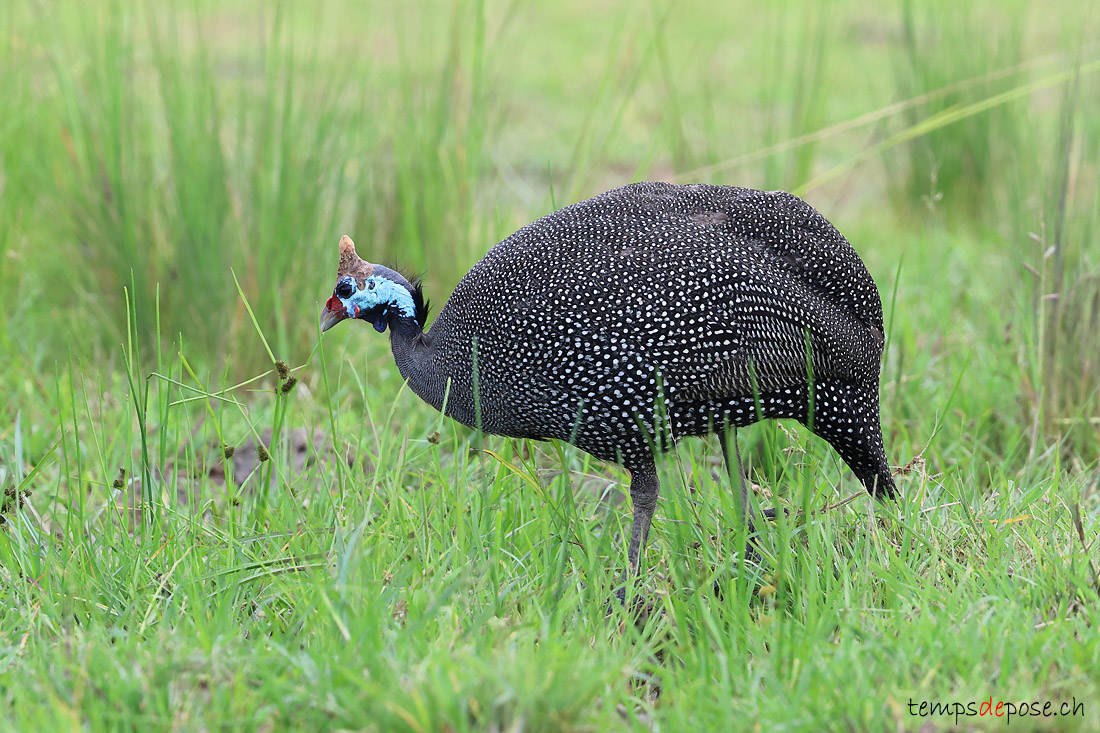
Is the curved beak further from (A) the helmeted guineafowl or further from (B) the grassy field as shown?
(B) the grassy field

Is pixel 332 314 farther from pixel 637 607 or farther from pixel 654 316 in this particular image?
pixel 637 607

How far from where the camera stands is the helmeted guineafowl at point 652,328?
2.54 metres

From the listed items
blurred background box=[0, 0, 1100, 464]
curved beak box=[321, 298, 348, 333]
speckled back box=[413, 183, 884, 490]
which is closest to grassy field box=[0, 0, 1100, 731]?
blurred background box=[0, 0, 1100, 464]

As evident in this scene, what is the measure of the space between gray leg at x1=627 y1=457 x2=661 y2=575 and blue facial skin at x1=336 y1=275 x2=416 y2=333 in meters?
0.76

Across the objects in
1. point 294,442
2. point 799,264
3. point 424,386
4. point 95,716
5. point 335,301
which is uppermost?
point 799,264

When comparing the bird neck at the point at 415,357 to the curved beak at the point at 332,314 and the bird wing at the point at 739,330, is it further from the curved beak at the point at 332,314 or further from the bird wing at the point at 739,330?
the bird wing at the point at 739,330

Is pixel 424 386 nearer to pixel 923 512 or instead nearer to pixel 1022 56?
pixel 923 512

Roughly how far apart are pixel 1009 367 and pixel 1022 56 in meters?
2.71

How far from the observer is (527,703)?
1.84 metres

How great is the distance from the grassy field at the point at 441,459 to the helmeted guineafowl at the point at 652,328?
0.52 ft

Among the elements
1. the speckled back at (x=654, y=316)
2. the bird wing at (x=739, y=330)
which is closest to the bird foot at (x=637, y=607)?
the speckled back at (x=654, y=316)

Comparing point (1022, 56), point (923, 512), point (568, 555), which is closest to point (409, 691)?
point (568, 555)

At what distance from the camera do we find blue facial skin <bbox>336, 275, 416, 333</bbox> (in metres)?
2.93

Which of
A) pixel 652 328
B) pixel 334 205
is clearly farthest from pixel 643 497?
pixel 334 205
